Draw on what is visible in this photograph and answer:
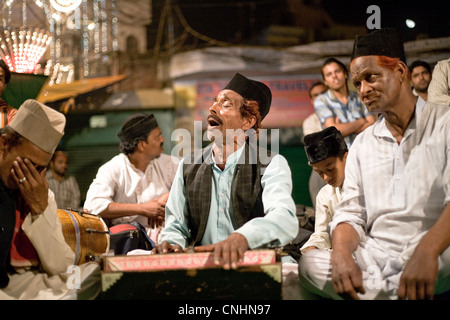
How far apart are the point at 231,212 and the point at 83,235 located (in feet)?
3.67

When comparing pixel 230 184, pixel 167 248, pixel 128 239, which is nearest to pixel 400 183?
pixel 230 184

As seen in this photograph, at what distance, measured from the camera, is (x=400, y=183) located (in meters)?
3.20

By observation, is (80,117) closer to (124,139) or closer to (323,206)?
(124,139)

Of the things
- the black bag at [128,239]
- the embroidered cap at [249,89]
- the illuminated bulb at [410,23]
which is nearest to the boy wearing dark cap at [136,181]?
the black bag at [128,239]

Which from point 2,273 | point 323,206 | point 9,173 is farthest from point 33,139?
point 323,206

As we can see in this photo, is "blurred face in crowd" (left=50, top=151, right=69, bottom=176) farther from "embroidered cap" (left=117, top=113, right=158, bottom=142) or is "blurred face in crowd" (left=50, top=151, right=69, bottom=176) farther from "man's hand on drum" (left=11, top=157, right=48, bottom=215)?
"man's hand on drum" (left=11, top=157, right=48, bottom=215)

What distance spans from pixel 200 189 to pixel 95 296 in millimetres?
959

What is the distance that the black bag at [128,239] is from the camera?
181 inches

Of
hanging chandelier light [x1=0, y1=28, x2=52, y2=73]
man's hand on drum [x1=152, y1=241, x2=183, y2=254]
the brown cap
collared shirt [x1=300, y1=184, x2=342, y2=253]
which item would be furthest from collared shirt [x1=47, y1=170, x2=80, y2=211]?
man's hand on drum [x1=152, y1=241, x2=183, y2=254]

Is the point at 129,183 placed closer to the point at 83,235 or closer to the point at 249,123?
the point at 83,235

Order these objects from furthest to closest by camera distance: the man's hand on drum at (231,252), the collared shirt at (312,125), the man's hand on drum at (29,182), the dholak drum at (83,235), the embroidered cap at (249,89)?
the collared shirt at (312,125) → the embroidered cap at (249,89) → the dholak drum at (83,235) → the man's hand on drum at (29,182) → the man's hand on drum at (231,252)

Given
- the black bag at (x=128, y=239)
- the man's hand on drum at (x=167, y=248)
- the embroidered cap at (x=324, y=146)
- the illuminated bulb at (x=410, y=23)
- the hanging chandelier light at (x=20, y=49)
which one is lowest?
the black bag at (x=128, y=239)

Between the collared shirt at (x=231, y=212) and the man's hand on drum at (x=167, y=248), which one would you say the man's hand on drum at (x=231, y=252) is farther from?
the man's hand on drum at (x=167, y=248)

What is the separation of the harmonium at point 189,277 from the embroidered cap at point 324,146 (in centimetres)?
162
